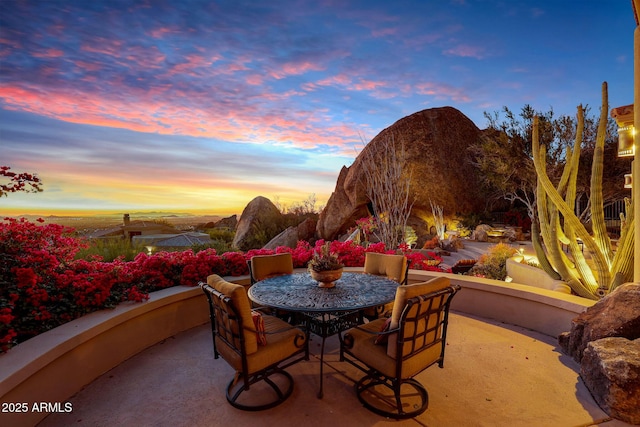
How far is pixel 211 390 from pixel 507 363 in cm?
275

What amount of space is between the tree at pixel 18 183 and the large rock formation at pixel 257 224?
9836 millimetres

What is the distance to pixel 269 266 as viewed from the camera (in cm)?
379

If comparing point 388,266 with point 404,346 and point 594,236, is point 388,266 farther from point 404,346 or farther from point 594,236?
point 594,236

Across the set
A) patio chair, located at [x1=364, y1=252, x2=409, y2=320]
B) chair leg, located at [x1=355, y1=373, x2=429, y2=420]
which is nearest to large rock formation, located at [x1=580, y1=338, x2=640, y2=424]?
chair leg, located at [x1=355, y1=373, x2=429, y2=420]

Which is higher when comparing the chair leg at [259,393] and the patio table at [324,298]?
the patio table at [324,298]

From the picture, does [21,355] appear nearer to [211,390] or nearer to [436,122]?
[211,390]

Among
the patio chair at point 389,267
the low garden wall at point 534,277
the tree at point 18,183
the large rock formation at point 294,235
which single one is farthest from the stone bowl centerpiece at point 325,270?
the large rock formation at point 294,235

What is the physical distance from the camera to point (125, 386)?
261 cm

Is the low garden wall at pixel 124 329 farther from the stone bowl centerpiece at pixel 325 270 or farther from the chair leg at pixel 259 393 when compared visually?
the stone bowl centerpiece at pixel 325 270

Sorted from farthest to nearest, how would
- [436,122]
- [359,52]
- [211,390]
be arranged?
1. [436,122]
2. [359,52]
3. [211,390]

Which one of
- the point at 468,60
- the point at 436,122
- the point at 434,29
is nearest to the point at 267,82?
the point at 434,29

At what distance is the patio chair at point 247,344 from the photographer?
6.91ft

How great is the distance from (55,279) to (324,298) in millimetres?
2714

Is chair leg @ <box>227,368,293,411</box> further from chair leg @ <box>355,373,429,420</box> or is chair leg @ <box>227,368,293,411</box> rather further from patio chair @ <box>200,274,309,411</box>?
chair leg @ <box>355,373,429,420</box>
